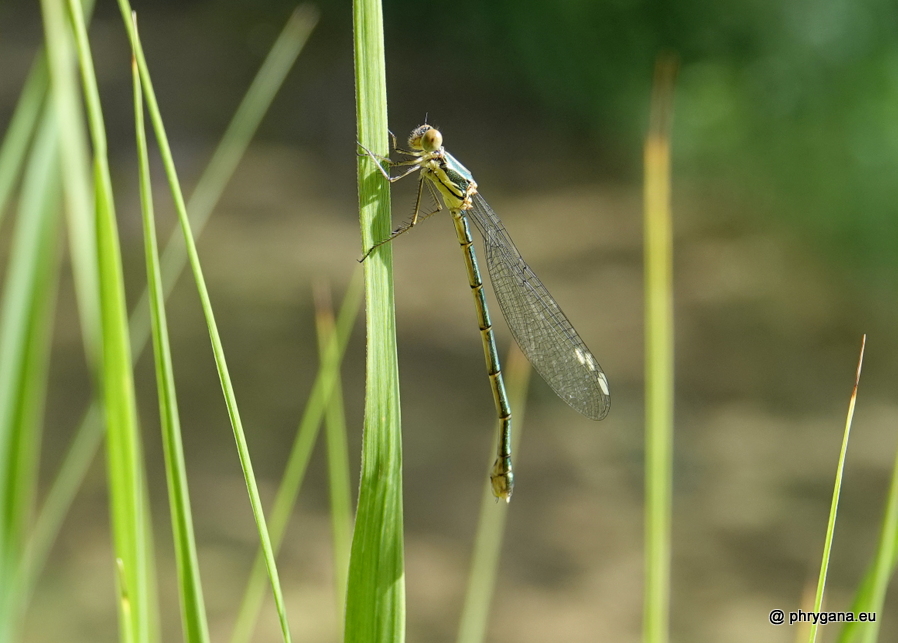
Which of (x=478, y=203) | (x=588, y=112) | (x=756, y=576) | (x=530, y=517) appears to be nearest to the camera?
(x=478, y=203)

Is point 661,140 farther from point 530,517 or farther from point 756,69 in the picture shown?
point 756,69

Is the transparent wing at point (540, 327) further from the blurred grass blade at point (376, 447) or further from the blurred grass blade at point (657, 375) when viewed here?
the blurred grass blade at point (376, 447)

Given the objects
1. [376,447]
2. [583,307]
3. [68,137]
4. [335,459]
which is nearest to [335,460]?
[335,459]

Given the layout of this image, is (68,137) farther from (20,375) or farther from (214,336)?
(214,336)

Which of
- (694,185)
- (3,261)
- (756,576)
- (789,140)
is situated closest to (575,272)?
(694,185)

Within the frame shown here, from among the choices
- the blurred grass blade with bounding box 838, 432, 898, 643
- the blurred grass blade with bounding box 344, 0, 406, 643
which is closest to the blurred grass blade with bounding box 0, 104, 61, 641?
the blurred grass blade with bounding box 344, 0, 406, 643

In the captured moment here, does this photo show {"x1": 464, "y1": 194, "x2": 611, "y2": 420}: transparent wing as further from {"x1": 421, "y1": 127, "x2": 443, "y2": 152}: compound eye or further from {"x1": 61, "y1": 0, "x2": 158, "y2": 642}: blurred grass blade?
{"x1": 61, "y1": 0, "x2": 158, "y2": 642}: blurred grass blade

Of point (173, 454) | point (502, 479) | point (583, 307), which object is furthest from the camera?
point (583, 307)
